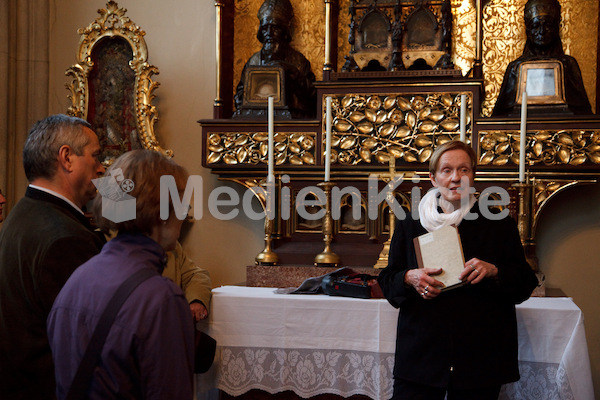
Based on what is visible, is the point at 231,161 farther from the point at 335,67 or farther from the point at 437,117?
the point at 437,117

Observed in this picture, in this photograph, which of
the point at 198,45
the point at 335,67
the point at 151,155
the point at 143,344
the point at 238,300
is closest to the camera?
the point at 143,344

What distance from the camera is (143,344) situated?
5.19 ft

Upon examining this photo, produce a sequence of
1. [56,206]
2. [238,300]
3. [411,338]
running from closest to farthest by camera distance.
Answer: [56,206], [411,338], [238,300]

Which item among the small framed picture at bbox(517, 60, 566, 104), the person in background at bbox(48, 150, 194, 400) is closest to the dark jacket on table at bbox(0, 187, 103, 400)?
the person in background at bbox(48, 150, 194, 400)

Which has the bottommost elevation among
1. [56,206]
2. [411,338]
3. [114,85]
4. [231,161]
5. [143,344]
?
[411,338]

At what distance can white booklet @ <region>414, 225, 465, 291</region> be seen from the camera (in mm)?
2545

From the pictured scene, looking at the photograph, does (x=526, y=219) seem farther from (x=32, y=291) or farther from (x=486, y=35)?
(x=32, y=291)

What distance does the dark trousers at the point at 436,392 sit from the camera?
2.54 m

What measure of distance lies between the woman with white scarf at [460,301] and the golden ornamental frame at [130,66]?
272cm

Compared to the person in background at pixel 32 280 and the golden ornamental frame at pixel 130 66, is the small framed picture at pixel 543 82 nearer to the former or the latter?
the golden ornamental frame at pixel 130 66

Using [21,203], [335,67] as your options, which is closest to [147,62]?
[335,67]

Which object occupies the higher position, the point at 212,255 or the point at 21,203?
the point at 21,203

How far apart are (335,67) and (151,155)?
10.8ft

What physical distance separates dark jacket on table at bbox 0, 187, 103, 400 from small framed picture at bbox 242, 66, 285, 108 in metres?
2.44
